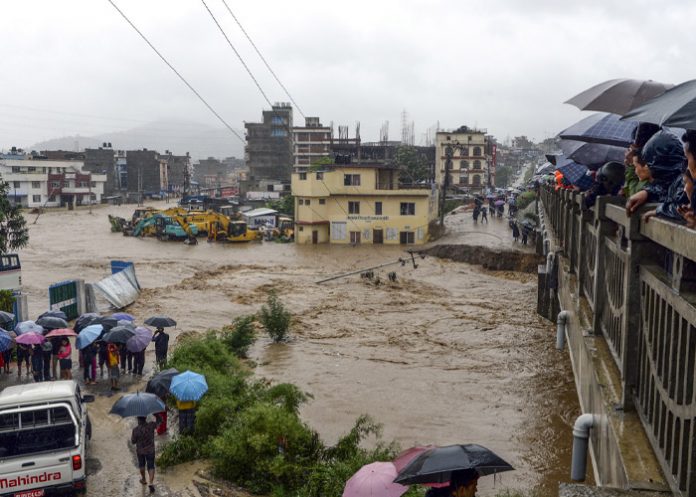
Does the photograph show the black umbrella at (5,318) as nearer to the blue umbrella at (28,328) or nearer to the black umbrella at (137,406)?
the blue umbrella at (28,328)

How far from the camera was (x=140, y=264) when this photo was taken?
38938 millimetres

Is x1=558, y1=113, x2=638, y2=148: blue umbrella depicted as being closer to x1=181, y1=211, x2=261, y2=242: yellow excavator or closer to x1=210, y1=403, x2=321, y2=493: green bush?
x1=210, y1=403, x2=321, y2=493: green bush

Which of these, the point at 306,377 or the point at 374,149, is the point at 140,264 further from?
the point at 374,149

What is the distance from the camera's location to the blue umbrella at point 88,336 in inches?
536

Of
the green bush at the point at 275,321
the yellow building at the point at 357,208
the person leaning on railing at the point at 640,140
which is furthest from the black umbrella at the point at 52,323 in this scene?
the yellow building at the point at 357,208

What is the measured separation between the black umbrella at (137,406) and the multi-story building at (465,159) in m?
74.0

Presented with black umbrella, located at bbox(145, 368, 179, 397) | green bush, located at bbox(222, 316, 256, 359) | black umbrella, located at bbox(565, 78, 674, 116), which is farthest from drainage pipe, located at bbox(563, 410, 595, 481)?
green bush, located at bbox(222, 316, 256, 359)

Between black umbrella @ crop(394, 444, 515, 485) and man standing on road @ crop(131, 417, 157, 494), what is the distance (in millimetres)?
4865

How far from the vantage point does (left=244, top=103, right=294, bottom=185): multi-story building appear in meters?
86.2

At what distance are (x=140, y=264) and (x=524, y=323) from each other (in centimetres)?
2485

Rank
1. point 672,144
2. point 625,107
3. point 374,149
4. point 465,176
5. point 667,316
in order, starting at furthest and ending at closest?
point 465,176 → point 374,149 → point 625,107 → point 672,144 → point 667,316

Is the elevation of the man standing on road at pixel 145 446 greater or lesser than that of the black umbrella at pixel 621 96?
lesser

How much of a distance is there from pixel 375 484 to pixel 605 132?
5497 millimetres

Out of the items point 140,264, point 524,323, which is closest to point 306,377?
point 524,323
